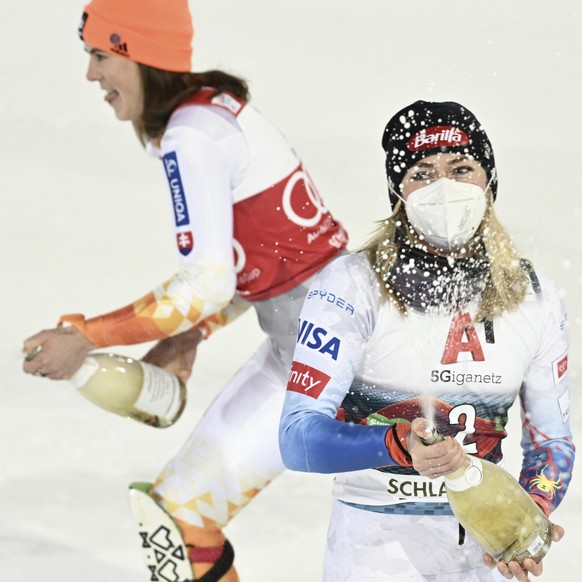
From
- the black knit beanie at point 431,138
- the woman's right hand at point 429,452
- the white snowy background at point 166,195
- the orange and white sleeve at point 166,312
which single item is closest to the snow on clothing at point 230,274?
the orange and white sleeve at point 166,312

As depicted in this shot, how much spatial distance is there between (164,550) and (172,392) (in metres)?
0.52

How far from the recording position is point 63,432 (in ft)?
19.3

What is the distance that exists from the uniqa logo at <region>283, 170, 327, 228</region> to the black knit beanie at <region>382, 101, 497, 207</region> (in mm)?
1055

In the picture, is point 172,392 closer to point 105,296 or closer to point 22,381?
point 22,381

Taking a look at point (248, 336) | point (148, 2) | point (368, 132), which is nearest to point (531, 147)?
point (368, 132)

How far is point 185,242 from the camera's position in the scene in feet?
12.8

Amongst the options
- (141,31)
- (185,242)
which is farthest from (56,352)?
(141,31)

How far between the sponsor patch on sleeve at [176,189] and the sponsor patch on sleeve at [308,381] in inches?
45.8

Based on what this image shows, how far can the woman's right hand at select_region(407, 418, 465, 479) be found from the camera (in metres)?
2.39

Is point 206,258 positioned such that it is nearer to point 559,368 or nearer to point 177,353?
point 177,353

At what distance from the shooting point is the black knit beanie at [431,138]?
290cm

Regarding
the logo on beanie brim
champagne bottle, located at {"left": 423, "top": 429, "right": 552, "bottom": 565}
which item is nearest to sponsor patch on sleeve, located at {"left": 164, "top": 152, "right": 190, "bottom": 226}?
the logo on beanie brim

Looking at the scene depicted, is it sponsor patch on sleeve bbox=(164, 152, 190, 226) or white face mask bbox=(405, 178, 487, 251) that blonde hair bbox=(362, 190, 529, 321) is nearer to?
white face mask bbox=(405, 178, 487, 251)

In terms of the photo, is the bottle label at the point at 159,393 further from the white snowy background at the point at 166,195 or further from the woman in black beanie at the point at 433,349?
the woman in black beanie at the point at 433,349
